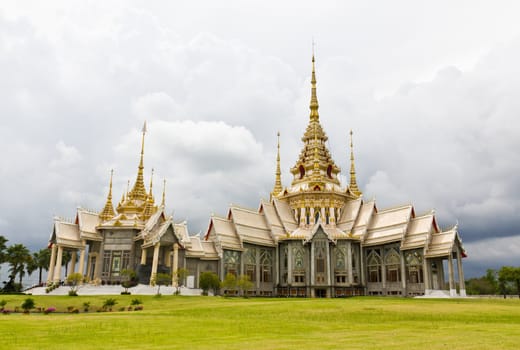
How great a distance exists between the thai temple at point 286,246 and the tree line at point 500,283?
15126mm

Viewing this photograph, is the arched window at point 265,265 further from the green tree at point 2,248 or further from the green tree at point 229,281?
the green tree at point 2,248

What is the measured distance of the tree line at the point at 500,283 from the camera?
65963 millimetres

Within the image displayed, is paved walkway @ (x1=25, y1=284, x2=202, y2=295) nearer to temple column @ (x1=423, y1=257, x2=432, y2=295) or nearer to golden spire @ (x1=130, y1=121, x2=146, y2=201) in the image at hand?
golden spire @ (x1=130, y1=121, x2=146, y2=201)

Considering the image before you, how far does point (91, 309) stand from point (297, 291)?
101ft

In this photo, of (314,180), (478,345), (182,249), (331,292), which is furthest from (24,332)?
(314,180)

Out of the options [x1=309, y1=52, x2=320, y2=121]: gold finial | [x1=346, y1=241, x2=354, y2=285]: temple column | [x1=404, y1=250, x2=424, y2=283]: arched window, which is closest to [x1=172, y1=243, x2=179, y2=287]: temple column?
[x1=346, y1=241, x2=354, y2=285]: temple column

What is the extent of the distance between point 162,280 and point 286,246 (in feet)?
61.2

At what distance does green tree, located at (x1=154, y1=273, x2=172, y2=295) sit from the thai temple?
83cm

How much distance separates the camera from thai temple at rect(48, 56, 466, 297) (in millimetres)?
52500

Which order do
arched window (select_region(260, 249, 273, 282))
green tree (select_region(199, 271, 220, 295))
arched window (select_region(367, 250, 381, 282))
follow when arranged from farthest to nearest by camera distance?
arched window (select_region(260, 249, 273, 282)), arched window (select_region(367, 250, 381, 282)), green tree (select_region(199, 271, 220, 295))

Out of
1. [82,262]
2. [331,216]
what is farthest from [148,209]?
[331,216]

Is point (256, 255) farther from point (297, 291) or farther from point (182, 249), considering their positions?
point (182, 249)

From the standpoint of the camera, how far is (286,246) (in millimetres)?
61656

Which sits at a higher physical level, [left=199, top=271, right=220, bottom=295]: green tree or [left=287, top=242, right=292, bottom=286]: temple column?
[left=287, top=242, right=292, bottom=286]: temple column
